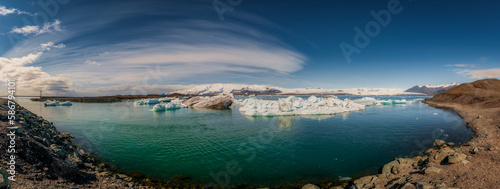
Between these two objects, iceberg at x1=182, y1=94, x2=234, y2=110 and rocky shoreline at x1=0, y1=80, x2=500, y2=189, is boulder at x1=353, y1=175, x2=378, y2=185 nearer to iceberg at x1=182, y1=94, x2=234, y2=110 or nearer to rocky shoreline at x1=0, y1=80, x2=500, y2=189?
rocky shoreline at x1=0, y1=80, x2=500, y2=189

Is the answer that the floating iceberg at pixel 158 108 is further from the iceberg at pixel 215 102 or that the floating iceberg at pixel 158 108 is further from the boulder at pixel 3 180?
the boulder at pixel 3 180

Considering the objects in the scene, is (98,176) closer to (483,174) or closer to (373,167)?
(373,167)

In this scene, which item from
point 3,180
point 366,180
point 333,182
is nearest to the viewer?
point 3,180

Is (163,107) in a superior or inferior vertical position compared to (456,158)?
superior

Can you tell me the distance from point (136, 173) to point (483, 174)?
10.8 m

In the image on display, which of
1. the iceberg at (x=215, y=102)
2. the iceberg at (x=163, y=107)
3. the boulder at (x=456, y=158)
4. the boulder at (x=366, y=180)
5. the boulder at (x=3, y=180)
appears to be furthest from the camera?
the iceberg at (x=215, y=102)

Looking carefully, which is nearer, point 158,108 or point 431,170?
point 431,170

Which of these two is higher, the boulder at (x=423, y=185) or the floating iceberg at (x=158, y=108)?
the floating iceberg at (x=158, y=108)

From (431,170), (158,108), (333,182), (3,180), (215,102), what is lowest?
(333,182)

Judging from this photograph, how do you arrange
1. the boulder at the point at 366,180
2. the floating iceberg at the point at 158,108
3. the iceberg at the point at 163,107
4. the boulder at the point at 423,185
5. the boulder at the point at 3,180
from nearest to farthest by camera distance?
the boulder at the point at 3,180 < the boulder at the point at 423,185 < the boulder at the point at 366,180 < the floating iceberg at the point at 158,108 < the iceberg at the point at 163,107

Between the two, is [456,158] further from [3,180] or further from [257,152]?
[3,180]

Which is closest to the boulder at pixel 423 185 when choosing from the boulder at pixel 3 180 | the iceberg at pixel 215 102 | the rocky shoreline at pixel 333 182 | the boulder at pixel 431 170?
the rocky shoreline at pixel 333 182

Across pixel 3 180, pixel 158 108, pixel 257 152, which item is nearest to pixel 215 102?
pixel 158 108

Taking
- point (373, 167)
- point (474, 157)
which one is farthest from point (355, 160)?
point (474, 157)
